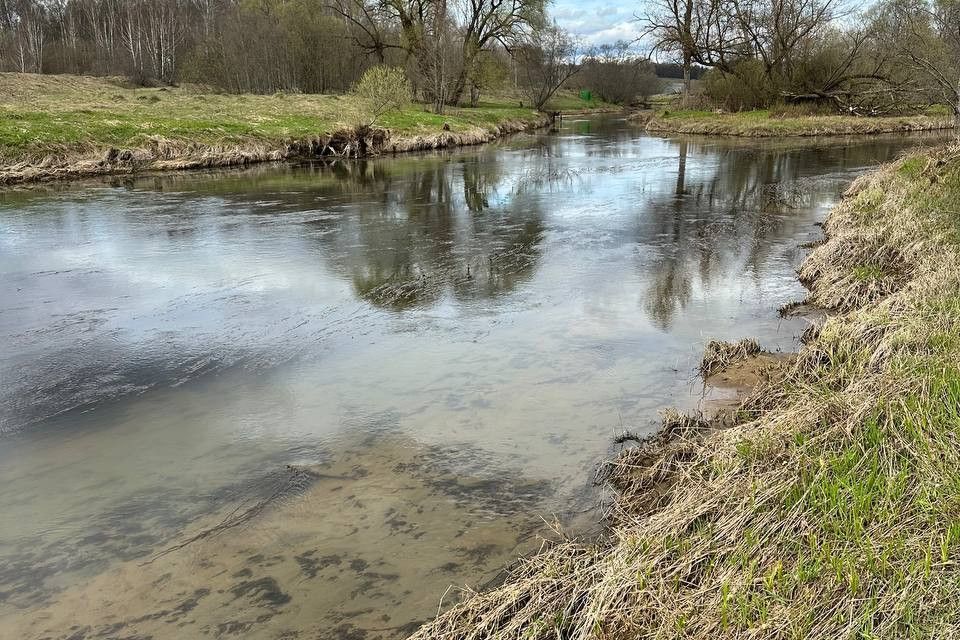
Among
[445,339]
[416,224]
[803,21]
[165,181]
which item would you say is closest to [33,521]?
[445,339]

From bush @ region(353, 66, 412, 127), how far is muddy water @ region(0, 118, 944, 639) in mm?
13251

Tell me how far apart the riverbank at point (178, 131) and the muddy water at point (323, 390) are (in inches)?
227

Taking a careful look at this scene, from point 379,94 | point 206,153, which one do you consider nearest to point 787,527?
point 206,153

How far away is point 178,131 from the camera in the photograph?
19.3 metres

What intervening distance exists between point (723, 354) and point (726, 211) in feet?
25.3

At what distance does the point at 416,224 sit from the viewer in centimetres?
1127

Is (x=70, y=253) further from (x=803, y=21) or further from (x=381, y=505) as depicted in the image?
(x=803, y=21)

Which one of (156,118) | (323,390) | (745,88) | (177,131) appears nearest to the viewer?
(323,390)

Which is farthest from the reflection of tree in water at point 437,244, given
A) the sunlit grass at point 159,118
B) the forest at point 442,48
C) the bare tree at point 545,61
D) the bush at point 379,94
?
the bare tree at point 545,61

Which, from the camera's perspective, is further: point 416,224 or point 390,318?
point 416,224

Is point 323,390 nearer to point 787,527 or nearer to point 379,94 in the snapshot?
point 787,527

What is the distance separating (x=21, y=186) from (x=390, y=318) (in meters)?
12.5

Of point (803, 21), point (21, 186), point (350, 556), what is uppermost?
point (803, 21)

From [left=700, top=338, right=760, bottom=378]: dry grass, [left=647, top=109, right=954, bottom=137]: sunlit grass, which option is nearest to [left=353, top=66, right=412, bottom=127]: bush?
[left=647, top=109, right=954, bottom=137]: sunlit grass
